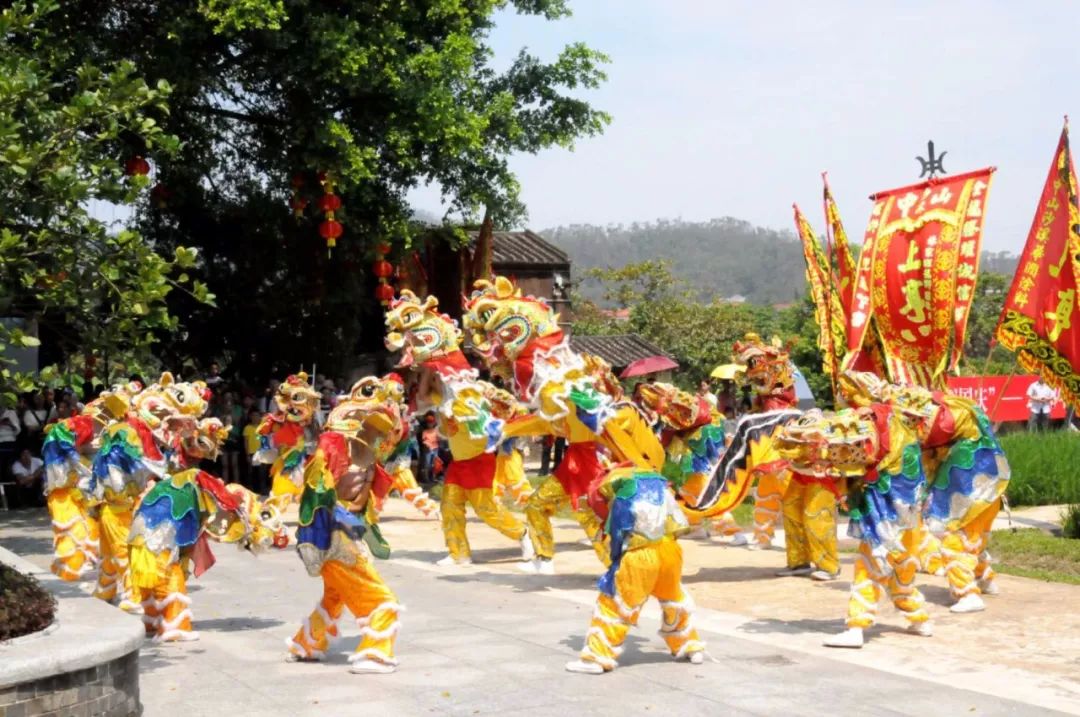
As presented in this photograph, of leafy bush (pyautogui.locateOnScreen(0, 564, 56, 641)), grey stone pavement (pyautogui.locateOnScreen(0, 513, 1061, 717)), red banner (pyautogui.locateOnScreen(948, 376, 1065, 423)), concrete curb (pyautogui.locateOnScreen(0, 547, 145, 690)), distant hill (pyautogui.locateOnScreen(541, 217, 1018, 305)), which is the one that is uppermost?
distant hill (pyautogui.locateOnScreen(541, 217, 1018, 305))

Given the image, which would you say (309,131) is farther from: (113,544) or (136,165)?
(113,544)

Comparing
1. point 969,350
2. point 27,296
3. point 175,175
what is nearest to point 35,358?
point 175,175

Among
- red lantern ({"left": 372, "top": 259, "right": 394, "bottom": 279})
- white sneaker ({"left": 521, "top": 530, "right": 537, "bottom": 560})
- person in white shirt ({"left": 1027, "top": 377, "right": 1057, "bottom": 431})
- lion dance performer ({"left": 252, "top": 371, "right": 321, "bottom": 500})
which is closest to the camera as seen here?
white sneaker ({"left": 521, "top": 530, "right": 537, "bottom": 560})

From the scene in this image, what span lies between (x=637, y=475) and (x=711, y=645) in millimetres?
1218

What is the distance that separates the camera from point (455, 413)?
11.8 m

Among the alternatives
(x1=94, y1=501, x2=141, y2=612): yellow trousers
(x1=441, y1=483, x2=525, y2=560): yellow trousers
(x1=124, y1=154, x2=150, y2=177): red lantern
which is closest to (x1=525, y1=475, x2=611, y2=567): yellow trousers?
(x1=441, y1=483, x2=525, y2=560): yellow trousers

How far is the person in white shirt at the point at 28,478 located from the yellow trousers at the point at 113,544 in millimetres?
7152

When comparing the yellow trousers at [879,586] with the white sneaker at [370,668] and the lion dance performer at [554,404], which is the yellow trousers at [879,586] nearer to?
the lion dance performer at [554,404]

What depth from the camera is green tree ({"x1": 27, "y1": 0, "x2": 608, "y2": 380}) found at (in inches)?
640

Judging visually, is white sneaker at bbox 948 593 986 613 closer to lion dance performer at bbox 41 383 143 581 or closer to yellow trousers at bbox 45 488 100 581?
lion dance performer at bbox 41 383 143 581

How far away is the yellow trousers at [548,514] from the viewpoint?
1074cm

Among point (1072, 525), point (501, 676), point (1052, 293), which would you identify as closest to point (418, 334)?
point (501, 676)

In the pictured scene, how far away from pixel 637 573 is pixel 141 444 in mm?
3554

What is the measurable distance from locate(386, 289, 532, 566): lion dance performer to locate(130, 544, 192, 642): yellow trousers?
136 inches
